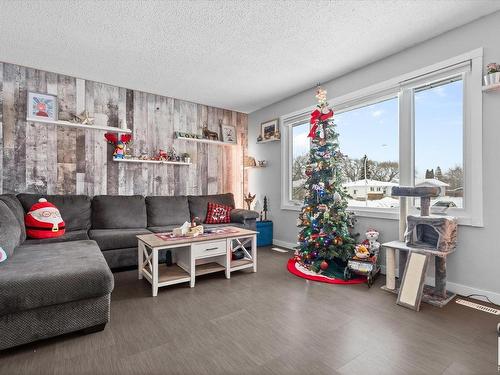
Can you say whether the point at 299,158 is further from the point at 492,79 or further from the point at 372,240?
the point at 492,79

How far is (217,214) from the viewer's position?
170 inches

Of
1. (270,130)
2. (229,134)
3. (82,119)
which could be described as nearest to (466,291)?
(270,130)

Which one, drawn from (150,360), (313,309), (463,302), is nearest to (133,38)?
(150,360)

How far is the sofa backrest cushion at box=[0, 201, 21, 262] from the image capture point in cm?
200

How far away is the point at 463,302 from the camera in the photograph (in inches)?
93.0

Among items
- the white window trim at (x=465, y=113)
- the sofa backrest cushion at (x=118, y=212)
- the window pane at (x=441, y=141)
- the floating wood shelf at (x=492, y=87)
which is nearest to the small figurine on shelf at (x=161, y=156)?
the sofa backrest cushion at (x=118, y=212)

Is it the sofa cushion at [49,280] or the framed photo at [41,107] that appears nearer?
the sofa cushion at [49,280]

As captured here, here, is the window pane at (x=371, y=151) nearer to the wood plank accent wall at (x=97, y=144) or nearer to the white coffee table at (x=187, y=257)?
the white coffee table at (x=187, y=257)

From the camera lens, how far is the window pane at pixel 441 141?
2.65m

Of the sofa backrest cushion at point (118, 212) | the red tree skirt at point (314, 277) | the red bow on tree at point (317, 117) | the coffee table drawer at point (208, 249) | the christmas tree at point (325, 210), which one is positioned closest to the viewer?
the coffee table drawer at point (208, 249)

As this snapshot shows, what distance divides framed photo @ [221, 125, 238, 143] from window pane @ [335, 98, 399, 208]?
84.2 inches

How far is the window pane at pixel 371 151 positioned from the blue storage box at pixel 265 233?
1596 mm

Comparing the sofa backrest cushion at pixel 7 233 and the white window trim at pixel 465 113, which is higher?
the white window trim at pixel 465 113

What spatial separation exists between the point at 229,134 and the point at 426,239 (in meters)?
3.75
